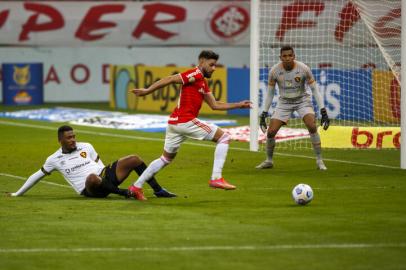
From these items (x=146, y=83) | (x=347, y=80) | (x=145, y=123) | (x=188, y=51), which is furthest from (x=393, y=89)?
(x=188, y=51)

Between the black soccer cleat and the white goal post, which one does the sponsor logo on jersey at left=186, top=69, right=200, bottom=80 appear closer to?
the black soccer cleat

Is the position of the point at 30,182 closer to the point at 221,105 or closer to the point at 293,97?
the point at 221,105

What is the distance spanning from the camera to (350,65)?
98.9ft

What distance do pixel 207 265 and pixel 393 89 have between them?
1780cm

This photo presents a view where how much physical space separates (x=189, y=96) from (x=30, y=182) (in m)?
2.34

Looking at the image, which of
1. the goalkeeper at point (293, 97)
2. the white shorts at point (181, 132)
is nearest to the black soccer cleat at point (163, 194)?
the white shorts at point (181, 132)

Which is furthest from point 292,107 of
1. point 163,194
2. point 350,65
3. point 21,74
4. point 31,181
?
point 21,74

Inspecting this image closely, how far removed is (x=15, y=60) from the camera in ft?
125

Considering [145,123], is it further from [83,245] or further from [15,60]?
[83,245]

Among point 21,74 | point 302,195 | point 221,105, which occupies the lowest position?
point 302,195

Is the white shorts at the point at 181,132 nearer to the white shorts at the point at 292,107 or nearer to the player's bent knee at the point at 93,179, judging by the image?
the player's bent knee at the point at 93,179

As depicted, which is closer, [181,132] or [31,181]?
[31,181]

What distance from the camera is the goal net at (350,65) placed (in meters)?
22.3

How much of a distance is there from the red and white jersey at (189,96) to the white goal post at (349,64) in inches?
190
